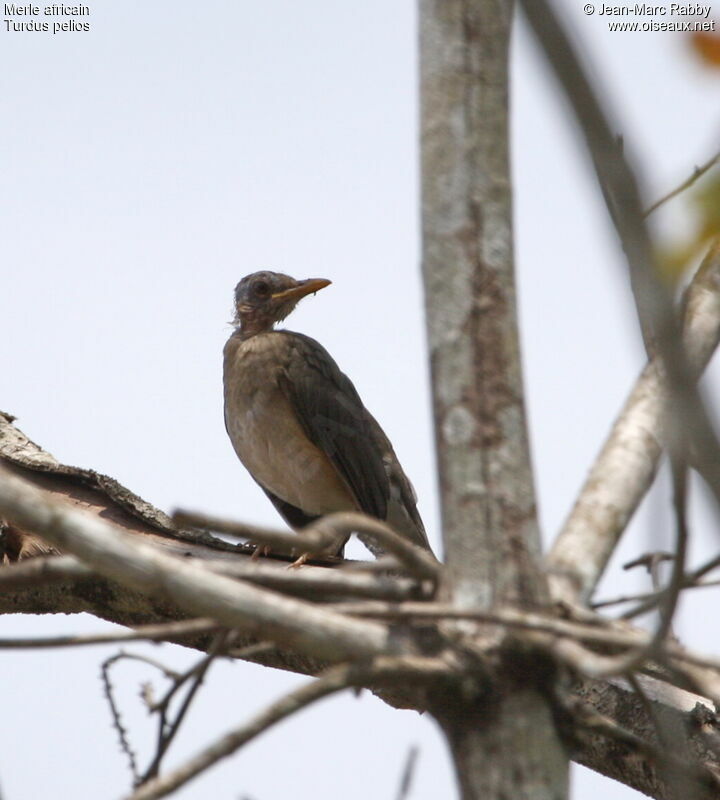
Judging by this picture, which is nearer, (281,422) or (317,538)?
(317,538)

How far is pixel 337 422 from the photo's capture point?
7.67 m

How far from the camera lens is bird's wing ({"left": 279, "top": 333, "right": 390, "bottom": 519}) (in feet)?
24.5

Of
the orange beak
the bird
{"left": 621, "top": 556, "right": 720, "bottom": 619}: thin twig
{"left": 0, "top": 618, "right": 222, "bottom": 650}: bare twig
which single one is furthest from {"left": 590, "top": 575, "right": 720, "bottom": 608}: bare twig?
the orange beak

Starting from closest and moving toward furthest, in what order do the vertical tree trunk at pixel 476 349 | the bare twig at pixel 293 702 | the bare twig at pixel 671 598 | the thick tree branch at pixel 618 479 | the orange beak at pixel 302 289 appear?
the bare twig at pixel 671 598 < the bare twig at pixel 293 702 < the vertical tree trunk at pixel 476 349 < the thick tree branch at pixel 618 479 < the orange beak at pixel 302 289

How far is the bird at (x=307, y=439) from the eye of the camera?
755 centimetres

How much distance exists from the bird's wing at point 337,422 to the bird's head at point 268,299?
0.56 meters

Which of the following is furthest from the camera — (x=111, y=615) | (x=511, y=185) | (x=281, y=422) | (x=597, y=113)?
(x=281, y=422)

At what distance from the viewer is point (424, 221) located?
2.45 m

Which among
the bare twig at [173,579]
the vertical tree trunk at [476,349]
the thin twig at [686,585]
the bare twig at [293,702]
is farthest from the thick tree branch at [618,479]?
the bare twig at [173,579]

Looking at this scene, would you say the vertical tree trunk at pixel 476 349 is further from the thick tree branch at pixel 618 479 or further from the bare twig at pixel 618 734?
the thick tree branch at pixel 618 479

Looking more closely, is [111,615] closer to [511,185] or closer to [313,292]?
[511,185]

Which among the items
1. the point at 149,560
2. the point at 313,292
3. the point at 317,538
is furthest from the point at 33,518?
the point at 313,292

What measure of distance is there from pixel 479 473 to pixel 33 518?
0.87m

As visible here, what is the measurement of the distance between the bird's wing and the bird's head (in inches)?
21.9
